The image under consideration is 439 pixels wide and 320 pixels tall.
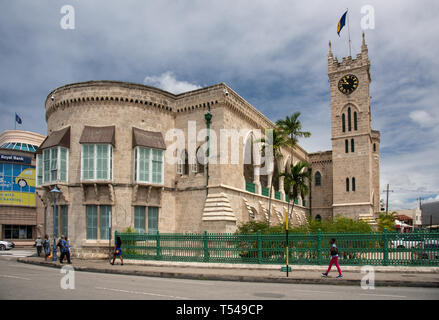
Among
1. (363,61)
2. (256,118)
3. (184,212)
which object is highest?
(363,61)

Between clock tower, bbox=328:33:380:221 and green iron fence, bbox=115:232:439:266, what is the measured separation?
2554cm

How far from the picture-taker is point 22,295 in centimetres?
951

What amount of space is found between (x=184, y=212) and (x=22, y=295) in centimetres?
1587

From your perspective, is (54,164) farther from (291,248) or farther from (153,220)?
(291,248)

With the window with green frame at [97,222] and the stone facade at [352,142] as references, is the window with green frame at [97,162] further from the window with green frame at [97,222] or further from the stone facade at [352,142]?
the stone facade at [352,142]

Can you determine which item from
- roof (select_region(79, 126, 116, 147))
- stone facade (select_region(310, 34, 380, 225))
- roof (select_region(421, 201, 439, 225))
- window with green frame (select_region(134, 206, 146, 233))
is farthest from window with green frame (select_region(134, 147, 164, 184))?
roof (select_region(421, 201, 439, 225))

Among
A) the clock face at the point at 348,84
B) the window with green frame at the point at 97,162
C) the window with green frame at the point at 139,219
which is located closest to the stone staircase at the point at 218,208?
the window with green frame at the point at 139,219

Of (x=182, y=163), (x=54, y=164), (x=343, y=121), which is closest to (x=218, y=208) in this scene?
(x=182, y=163)

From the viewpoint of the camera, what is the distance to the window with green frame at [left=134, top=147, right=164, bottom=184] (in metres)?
23.3

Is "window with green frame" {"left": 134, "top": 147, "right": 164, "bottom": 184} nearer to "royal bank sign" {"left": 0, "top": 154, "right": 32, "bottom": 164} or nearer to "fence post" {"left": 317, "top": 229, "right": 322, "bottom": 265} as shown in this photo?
"fence post" {"left": 317, "top": 229, "right": 322, "bottom": 265}

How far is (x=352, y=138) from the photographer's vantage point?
4181 centimetres

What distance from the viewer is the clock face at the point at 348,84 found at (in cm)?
4209
